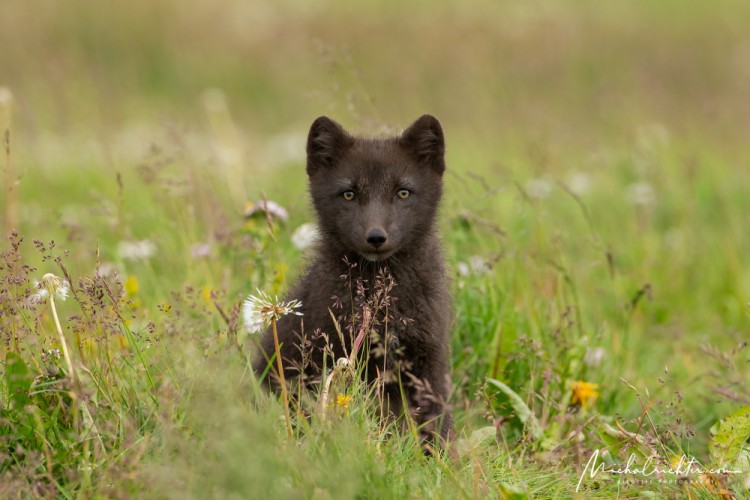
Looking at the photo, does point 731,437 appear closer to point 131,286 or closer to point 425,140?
point 425,140

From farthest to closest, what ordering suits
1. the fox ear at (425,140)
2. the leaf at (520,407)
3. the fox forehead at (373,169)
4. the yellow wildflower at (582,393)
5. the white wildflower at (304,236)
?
the white wildflower at (304,236) → the yellow wildflower at (582,393) → the fox ear at (425,140) → the fox forehead at (373,169) → the leaf at (520,407)

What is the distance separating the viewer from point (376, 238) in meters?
3.96

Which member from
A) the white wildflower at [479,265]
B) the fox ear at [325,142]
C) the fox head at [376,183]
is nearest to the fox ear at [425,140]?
the fox head at [376,183]

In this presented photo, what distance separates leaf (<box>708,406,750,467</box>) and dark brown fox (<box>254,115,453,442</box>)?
1.10 metres

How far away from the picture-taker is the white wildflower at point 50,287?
11.0ft

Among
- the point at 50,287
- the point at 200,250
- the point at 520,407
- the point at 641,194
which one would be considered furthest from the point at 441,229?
the point at 641,194

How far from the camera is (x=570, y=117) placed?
1123cm

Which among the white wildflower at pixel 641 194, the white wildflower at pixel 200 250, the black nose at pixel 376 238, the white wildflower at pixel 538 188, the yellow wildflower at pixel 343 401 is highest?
the black nose at pixel 376 238

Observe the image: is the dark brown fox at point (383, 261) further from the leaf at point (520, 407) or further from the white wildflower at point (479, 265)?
the white wildflower at point (479, 265)

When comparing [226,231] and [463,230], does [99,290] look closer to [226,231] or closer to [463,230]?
[226,231]

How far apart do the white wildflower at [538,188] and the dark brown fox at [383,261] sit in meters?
2.89

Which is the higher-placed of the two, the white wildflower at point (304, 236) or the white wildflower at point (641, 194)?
the white wildflower at point (304, 236)

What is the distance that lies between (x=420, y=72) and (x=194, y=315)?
8910 mm

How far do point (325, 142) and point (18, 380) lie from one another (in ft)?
5.84
